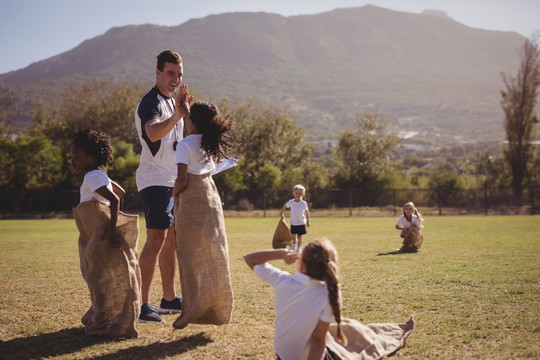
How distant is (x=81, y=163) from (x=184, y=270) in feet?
4.72

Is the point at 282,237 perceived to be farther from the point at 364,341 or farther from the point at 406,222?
the point at 364,341

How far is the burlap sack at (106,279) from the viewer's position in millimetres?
4418

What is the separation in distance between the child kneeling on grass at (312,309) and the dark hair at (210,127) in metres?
1.34

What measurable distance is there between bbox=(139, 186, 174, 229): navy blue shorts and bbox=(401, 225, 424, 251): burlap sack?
25.4ft

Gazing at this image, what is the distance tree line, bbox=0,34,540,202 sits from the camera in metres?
35.1

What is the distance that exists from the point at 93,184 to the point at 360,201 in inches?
1245

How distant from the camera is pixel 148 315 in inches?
195

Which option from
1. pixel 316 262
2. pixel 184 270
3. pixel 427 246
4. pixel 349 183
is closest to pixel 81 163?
pixel 184 270

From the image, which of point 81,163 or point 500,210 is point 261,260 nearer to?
point 81,163

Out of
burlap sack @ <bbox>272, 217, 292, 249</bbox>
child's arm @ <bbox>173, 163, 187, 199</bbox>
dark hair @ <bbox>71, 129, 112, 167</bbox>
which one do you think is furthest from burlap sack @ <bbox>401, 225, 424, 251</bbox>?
dark hair @ <bbox>71, 129, 112, 167</bbox>

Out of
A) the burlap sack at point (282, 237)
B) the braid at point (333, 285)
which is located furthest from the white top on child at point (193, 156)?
the burlap sack at point (282, 237)

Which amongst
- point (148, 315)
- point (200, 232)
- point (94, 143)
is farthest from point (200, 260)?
point (94, 143)

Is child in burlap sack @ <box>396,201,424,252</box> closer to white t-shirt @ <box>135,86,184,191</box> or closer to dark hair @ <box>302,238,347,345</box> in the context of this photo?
white t-shirt @ <box>135,86,184,191</box>

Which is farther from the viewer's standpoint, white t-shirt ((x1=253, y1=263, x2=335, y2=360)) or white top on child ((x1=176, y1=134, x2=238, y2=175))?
white top on child ((x1=176, y1=134, x2=238, y2=175))
